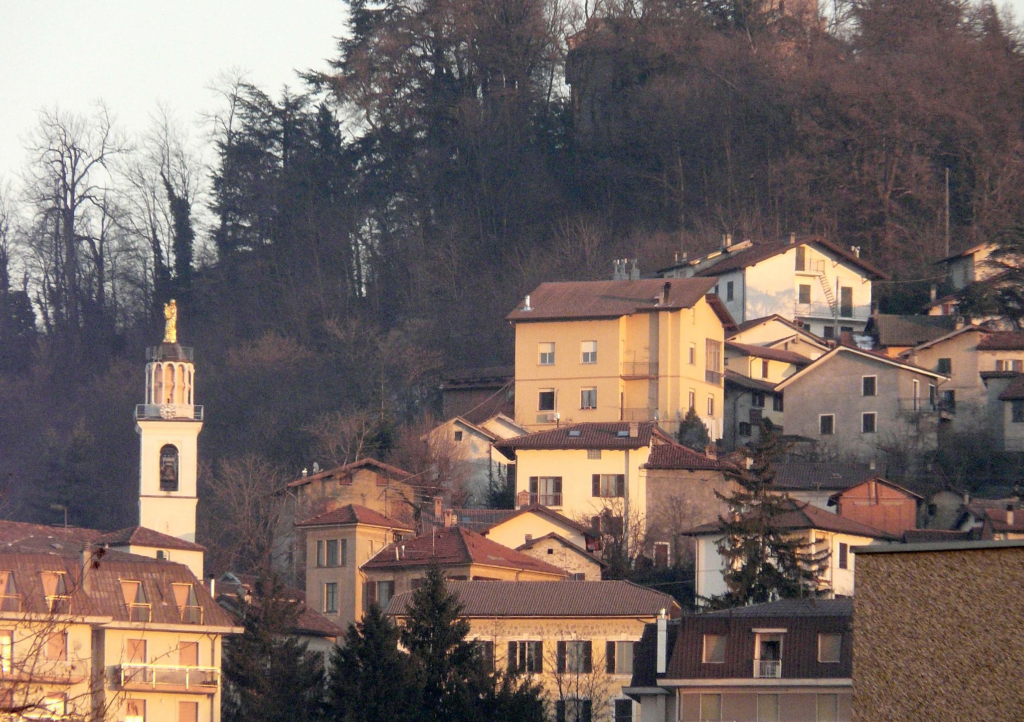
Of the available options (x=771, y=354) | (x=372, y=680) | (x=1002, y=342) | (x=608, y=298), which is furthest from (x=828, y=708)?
(x=771, y=354)

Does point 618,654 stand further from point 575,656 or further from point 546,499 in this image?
point 546,499

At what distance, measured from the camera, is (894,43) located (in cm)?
8031

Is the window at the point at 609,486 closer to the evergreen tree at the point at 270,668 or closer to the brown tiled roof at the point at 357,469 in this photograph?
the brown tiled roof at the point at 357,469

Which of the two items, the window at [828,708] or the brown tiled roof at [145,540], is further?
the brown tiled roof at [145,540]

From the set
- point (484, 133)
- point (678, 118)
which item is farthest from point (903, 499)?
point (484, 133)

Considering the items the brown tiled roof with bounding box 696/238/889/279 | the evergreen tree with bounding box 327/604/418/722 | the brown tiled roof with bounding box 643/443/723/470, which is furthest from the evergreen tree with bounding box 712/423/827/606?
the brown tiled roof with bounding box 696/238/889/279

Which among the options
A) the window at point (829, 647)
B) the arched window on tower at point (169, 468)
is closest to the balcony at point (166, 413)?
the arched window on tower at point (169, 468)

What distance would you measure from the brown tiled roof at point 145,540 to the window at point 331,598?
399 centimetres

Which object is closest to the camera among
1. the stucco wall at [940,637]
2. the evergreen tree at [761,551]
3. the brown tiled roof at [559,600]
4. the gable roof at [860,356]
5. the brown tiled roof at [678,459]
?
the stucco wall at [940,637]

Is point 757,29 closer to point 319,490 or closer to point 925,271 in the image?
point 925,271

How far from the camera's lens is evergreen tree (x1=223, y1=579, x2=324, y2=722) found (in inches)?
1390

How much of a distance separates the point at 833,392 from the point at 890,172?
16.7 meters

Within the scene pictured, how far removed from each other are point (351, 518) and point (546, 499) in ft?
21.4

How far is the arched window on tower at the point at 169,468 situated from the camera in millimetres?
55531
